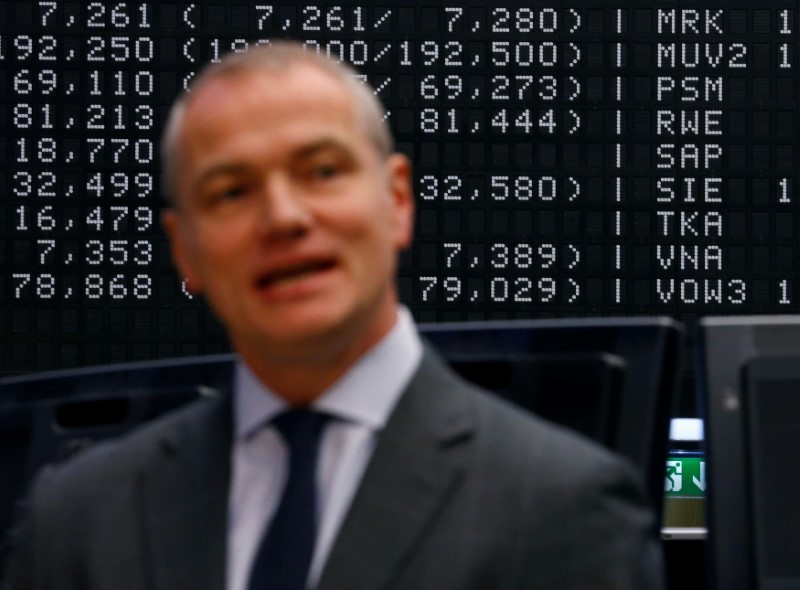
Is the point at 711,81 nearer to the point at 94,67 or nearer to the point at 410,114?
the point at 410,114

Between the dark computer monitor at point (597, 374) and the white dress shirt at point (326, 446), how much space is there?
1.92 ft

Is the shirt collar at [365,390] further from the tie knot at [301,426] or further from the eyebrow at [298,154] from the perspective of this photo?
the eyebrow at [298,154]

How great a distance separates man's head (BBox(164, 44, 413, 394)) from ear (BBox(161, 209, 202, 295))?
31 millimetres

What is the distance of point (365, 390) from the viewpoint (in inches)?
51.5

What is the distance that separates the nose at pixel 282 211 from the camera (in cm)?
125

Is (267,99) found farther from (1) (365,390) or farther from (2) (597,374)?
(2) (597,374)

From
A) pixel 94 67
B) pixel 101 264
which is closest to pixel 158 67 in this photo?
pixel 94 67

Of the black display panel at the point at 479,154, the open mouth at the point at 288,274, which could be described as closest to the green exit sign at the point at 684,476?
the black display panel at the point at 479,154

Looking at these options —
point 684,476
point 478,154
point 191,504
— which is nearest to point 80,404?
point 191,504

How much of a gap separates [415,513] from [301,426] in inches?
4.6

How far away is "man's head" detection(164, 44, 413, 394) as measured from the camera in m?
1.26

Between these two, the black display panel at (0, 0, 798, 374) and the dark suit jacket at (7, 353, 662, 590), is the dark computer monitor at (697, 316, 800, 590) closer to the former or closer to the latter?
the dark suit jacket at (7, 353, 662, 590)

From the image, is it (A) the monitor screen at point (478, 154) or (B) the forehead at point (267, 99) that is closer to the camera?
(B) the forehead at point (267, 99)

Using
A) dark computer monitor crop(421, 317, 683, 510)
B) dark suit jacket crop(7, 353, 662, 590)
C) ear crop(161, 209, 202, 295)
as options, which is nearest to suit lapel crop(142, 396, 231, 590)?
dark suit jacket crop(7, 353, 662, 590)
